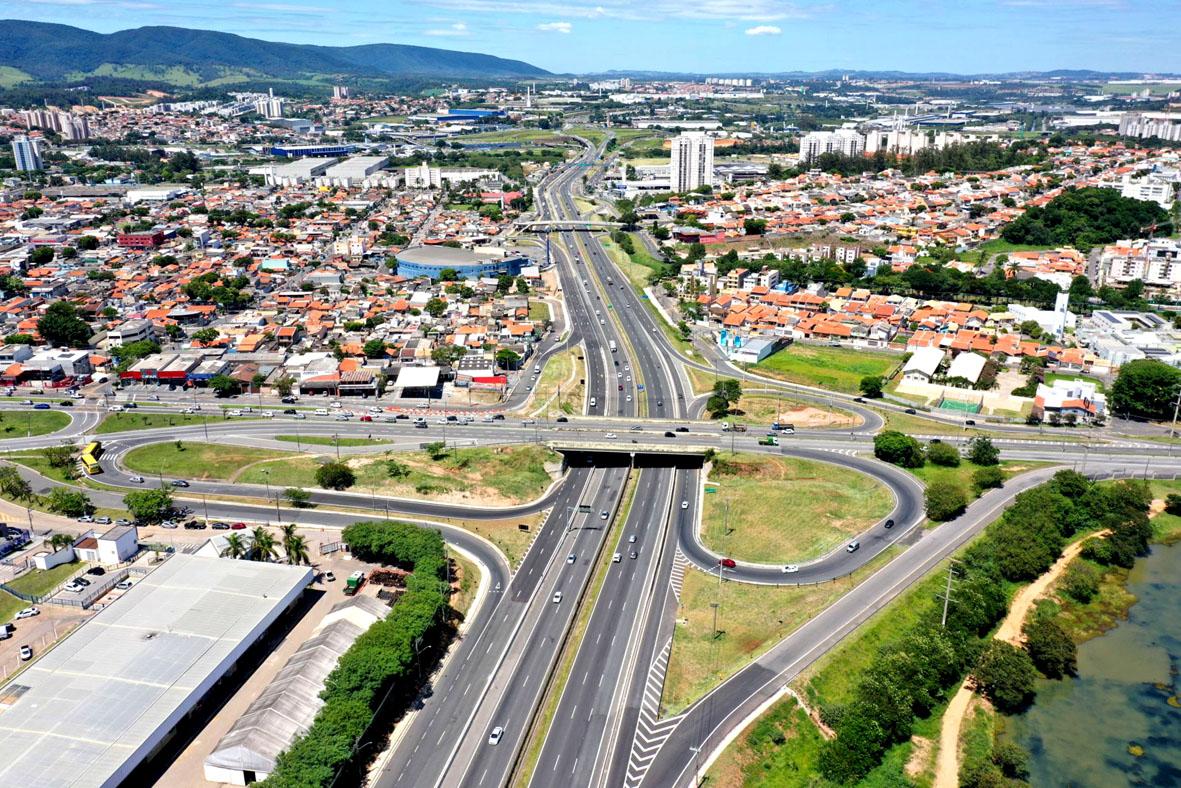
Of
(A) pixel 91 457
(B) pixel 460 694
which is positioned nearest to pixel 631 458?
(B) pixel 460 694

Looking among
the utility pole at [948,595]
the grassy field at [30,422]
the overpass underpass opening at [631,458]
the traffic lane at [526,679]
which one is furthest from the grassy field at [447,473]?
the utility pole at [948,595]

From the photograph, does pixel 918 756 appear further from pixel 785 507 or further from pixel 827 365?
pixel 827 365

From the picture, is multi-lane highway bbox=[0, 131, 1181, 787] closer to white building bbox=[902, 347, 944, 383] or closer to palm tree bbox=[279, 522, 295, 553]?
palm tree bbox=[279, 522, 295, 553]

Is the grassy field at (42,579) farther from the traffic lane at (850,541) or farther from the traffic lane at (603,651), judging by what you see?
the traffic lane at (850,541)

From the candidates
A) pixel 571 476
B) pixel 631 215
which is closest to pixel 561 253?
pixel 631 215

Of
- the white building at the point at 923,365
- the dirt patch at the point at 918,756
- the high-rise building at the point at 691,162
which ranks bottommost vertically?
the dirt patch at the point at 918,756

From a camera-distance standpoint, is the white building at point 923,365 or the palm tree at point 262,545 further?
the white building at point 923,365

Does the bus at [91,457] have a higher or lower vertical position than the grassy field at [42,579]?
higher
